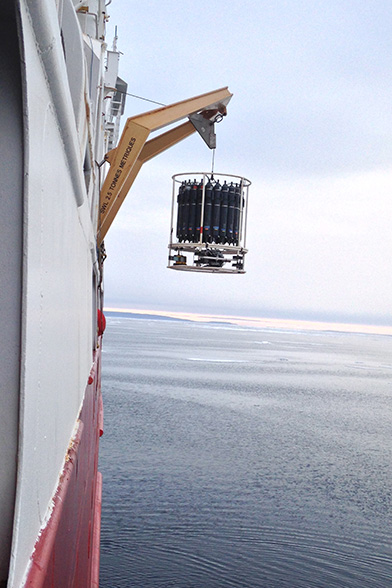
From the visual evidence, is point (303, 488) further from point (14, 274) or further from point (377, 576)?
point (14, 274)

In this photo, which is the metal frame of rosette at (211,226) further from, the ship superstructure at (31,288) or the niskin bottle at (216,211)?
the ship superstructure at (31,288)

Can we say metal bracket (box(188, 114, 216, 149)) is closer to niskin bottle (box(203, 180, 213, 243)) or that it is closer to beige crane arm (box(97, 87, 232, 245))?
beige crane arm (box(97, 87, 232, 245))

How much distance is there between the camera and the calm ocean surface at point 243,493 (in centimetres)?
1023

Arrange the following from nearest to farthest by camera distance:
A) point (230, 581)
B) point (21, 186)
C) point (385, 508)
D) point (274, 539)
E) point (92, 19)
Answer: point (21, 186) < point (92, 19) < point (230, 581) < point (274, 539) < point (385, 508)

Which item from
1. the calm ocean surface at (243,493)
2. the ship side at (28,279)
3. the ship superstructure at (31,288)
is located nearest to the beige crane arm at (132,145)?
the calm ocean surface at (243,493)

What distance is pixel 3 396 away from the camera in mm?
1401

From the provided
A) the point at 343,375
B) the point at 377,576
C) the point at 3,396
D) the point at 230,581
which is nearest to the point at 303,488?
the point at 377,576

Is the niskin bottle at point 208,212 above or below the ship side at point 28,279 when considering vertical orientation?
above

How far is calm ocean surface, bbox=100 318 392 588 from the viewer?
33.6 ft

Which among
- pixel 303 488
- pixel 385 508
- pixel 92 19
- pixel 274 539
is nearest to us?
pixel 92 19

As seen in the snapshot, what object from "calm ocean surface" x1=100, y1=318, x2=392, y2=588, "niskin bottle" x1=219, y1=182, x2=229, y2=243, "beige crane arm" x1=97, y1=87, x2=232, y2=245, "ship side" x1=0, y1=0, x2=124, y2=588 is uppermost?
"beige crane arm" x1=97, y1=87, x2=232, y2=245

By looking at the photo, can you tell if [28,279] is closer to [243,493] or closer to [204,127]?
[204,127]

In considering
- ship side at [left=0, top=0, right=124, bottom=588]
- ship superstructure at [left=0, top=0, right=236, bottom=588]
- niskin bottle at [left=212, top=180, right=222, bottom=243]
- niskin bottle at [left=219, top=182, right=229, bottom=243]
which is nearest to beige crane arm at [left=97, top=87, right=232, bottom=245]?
niskin bottle at [left=212, top=180, right=222, bottom=243]

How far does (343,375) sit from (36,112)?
180 feet
